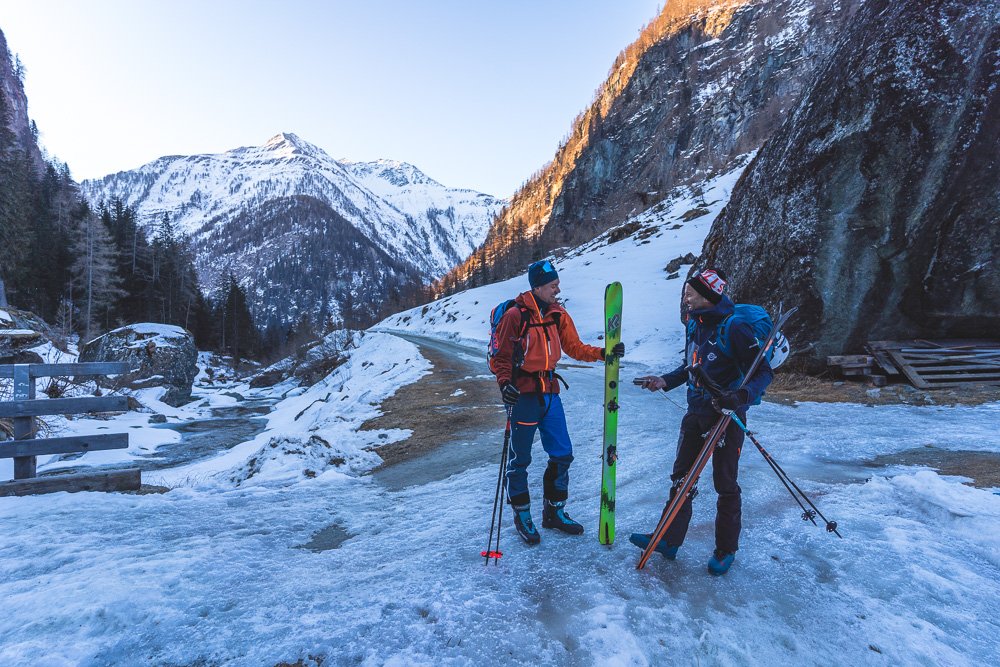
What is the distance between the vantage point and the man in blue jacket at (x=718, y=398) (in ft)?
10.9

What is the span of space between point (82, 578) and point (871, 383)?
45.1 feet

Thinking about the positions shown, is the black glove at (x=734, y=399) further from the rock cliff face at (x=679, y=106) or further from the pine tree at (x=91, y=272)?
the rock cliff face at (x=679, y=106)

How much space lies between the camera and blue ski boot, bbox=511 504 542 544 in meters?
4.08

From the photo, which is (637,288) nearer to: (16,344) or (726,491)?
(726,491)

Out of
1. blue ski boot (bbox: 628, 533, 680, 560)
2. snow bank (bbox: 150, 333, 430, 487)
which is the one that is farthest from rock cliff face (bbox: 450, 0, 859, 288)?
blue ski boot (bbox: 628, 533, 680, 560)

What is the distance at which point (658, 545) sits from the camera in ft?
12.2

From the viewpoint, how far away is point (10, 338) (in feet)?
48.8

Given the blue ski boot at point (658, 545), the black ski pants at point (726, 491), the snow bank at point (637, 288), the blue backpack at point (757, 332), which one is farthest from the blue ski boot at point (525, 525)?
the snow bank at point (637, 288)

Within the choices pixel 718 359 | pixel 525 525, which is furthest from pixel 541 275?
pixel 525 525

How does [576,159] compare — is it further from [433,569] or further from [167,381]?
[433,569]

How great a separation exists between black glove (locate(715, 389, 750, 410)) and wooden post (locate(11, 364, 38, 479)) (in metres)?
7.55

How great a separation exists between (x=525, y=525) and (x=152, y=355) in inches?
1255

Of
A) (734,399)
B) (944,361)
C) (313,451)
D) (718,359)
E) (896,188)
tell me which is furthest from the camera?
(896,188)

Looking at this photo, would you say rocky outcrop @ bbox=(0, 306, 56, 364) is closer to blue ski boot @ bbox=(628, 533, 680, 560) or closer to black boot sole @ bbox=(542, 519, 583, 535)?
black boot sole @ bbox=(542, 519, 583, 535)
